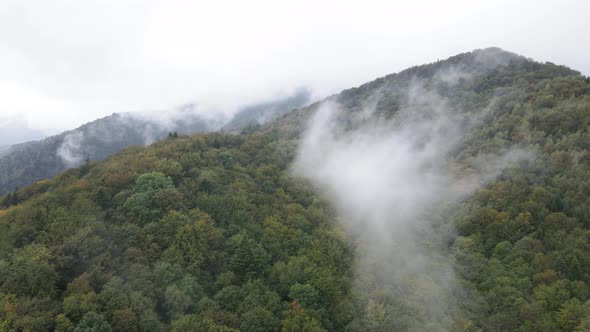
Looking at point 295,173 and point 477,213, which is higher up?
point 295,173

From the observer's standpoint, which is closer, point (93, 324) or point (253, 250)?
point (93, 324)

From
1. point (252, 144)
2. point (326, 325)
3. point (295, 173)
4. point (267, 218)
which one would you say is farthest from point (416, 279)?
point (252, 144)

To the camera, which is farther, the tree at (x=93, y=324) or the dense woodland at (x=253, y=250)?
the dense woodland at (x=253, y=250)

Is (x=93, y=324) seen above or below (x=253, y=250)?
above

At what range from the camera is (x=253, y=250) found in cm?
6544

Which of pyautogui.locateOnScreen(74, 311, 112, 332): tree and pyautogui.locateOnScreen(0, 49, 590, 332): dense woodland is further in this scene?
pyautogui.locateOnScreen(0, 49, 590, 332): dense woodland

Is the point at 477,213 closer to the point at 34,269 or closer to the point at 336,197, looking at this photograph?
the point at 336,197

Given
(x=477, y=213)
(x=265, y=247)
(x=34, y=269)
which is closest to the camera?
(x=34, y=269)

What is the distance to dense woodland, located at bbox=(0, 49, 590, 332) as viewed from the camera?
2019 inches

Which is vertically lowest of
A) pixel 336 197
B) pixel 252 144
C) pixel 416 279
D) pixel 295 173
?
pixel 416 279

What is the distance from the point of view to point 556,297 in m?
55.5

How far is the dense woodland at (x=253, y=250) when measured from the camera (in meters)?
51.3

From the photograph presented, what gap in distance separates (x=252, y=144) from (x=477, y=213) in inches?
2523

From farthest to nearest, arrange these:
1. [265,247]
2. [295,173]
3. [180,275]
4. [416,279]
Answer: [295,173] < [265,247] < [416,279] < [180,275]
